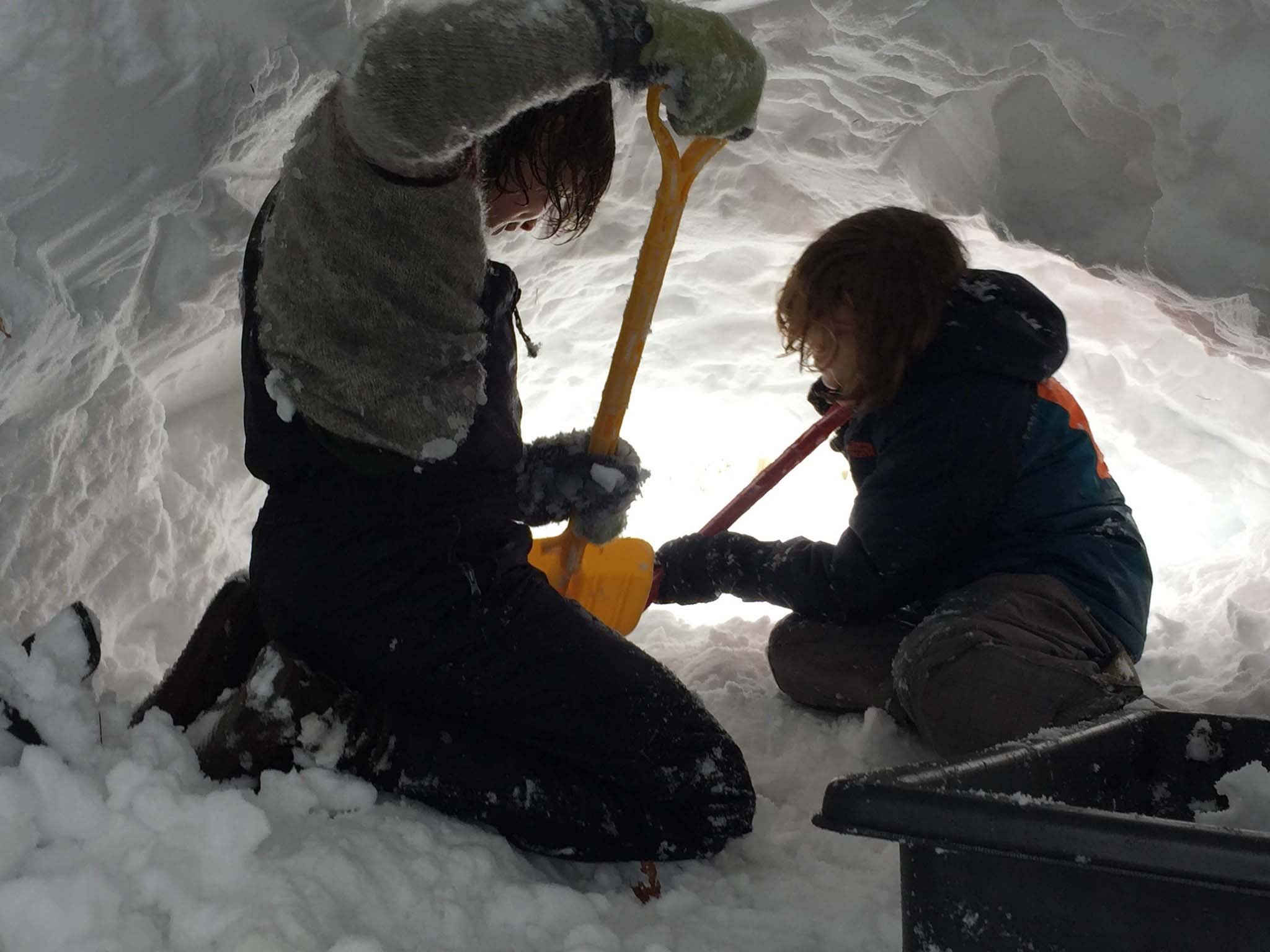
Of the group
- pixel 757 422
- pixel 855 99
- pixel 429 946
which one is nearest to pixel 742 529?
pixel 757 422

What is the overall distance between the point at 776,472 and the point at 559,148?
2.99 ft

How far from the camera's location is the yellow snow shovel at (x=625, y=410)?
123 cm

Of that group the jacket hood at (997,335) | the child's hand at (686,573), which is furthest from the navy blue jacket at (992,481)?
the child's hand at (686,573)

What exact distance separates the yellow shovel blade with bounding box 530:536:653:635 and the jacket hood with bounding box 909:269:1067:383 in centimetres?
51

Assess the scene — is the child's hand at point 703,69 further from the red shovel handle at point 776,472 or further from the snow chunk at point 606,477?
the red shovel handle at point 776,472

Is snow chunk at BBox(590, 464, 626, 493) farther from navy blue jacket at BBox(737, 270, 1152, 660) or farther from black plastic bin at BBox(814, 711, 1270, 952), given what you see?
black plastic bin at BBox(814, 711, 1270, 952)

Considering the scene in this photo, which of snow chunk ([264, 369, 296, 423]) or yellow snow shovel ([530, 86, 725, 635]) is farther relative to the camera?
yellow snow shovel ([530, 86, 725, 635])

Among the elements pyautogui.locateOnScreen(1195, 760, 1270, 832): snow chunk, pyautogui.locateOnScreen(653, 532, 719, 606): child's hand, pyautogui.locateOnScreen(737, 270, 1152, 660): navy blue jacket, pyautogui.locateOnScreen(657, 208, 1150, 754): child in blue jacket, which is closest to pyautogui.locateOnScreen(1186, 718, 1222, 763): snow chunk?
pyautogui.locateOnScreen(1195, 760, 1270, 832): snow chunk

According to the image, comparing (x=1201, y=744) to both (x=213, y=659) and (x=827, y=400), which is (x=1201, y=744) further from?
(x=213, y=659)

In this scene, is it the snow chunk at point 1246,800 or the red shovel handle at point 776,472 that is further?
the red shovel handle at point 776,472

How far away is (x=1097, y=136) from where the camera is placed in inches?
61.9

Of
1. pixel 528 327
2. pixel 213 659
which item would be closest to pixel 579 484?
pixel 213 659

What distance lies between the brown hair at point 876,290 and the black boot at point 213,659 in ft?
2.80

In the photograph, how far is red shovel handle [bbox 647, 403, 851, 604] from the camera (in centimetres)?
183
